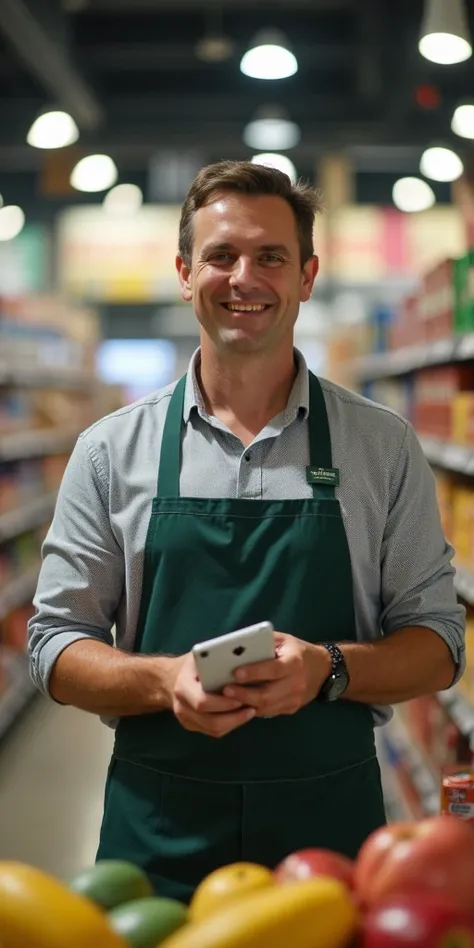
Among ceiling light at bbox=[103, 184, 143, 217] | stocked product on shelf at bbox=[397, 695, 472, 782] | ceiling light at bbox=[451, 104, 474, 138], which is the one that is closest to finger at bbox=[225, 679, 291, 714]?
stocked product on shelf at bbox=[397, 695, 472, 782]

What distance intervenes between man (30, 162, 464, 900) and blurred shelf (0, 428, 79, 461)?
4360 mm

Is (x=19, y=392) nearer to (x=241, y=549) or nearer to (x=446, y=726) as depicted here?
(x=446, y=726)

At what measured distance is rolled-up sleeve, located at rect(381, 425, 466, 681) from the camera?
79.7 inches

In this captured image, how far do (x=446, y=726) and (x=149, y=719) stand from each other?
8.90ft

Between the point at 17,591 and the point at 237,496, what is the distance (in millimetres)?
4936

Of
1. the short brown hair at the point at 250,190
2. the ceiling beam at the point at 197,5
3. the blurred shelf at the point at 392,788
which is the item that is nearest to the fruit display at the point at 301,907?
the short brown hair at the point at 250,190

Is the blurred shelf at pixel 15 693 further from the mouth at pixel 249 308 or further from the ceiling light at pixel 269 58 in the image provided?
the mouth at pixel 249 308

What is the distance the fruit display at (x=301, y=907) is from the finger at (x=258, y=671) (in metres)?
0.39

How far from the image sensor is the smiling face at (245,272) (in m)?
2.00

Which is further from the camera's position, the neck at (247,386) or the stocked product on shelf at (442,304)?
the stocked product on shelf at (442,304)

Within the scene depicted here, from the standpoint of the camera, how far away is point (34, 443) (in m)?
7.34

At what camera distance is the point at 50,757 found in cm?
617

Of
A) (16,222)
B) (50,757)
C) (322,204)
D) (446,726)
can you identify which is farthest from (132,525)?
(16,222)

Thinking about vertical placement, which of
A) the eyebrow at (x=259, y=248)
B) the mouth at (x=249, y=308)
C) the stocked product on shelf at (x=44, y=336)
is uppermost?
the stocked product on shelf at (x=44, y=336)
